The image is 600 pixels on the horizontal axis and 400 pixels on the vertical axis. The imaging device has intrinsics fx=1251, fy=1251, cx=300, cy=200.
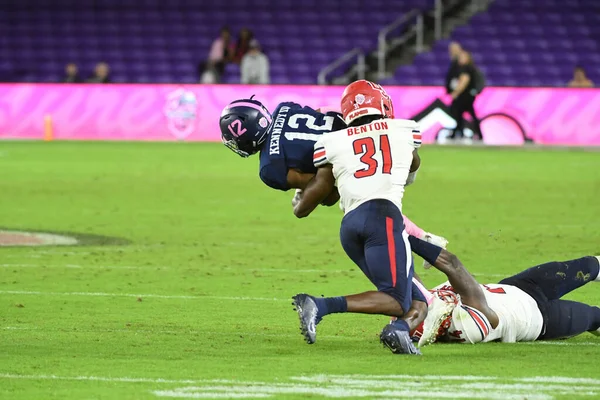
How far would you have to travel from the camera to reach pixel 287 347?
24.3ft

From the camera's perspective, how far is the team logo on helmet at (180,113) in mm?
28078

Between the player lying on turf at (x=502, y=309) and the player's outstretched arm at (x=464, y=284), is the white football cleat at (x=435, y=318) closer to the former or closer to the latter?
the player lying on turf at (x=502, y=309)

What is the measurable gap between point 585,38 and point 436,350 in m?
26.4

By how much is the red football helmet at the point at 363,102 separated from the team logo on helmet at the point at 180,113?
2073 centimetres

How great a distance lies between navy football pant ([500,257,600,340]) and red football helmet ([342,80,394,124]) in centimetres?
138

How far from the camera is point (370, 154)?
7316mm

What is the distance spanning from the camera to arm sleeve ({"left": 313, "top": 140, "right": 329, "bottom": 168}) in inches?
290

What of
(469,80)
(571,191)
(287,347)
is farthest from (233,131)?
(469,80)

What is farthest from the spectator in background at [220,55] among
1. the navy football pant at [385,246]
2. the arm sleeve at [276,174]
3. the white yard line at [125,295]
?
the navy football pant at [385,246]

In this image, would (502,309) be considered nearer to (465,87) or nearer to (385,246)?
(385,246)

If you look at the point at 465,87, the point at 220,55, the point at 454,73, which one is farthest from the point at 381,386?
the point at 220,55

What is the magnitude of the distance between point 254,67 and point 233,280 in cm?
1901

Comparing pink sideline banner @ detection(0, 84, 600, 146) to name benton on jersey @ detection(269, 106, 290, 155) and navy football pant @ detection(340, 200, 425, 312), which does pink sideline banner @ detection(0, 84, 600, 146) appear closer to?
name benton on jersey @ detection(269, 106, 290, 155)

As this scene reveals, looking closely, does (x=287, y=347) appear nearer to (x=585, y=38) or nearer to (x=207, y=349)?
(x=207, y=349)
